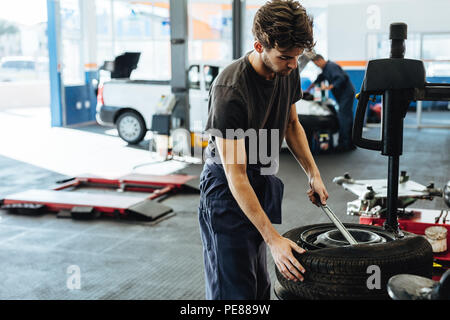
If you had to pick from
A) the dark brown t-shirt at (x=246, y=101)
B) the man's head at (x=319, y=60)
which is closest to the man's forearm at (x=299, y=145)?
the dark brown t-shirt at (x=246, y=101)

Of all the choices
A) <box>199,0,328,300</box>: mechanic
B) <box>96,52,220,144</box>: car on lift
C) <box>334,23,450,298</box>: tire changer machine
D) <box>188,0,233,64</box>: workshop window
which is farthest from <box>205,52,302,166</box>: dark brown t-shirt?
<box>188,0,233,64</box>: workshop window

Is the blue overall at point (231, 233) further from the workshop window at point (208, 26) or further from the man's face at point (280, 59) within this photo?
the workshop window at point (208, 26)

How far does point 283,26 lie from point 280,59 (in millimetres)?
122

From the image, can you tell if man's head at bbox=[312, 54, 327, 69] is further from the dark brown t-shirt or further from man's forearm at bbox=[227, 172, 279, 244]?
man's forearm at bbox=[227, 172, 279, 244]

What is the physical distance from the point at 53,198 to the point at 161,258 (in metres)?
1.81

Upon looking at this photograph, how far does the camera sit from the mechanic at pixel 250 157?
1.62m

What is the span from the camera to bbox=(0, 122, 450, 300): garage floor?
3.29 metres

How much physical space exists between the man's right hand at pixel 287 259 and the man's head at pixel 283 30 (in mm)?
576

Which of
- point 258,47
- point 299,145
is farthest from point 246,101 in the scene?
point 299,145

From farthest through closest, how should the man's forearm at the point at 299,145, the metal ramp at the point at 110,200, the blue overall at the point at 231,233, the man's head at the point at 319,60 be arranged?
the man's head at the point at 319,60 < the metal ramp at the point at 110,200 < the man's forearm at the point at 299,145 < the blue overall at the point at 231,233

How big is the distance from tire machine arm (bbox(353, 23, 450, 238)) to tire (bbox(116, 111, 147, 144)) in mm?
7231

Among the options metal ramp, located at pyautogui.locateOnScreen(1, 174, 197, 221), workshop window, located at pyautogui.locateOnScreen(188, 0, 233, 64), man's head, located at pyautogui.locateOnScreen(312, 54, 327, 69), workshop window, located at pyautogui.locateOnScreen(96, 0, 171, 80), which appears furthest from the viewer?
workshop window, located at pyautogui.locateOnScreen(188, 0, 233, 64)

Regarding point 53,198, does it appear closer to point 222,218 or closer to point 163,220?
point 163,220

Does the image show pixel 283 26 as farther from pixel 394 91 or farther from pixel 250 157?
pixel 250 157
